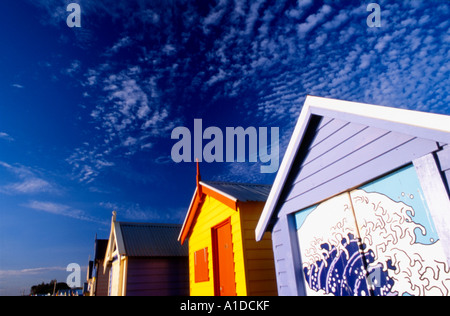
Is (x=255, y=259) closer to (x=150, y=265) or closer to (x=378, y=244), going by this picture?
(x=378, y=244)

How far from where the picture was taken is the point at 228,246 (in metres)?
7.71

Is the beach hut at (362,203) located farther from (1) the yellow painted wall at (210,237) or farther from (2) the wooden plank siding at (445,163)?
(1) the yellow painted wall at (210,237)

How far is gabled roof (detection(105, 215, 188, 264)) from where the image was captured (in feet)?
41.7

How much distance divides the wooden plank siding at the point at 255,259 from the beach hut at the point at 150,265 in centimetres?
701

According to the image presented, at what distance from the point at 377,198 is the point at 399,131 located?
83 cm

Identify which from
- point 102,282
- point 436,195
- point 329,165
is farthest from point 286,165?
point 102,282

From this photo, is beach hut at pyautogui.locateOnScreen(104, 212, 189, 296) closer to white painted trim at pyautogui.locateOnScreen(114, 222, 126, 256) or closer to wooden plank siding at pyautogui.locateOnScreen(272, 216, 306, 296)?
white painted trim at pyautogui.locateOnScreen(114, 222, 126, 256)

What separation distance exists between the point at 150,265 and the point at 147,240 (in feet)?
4.37

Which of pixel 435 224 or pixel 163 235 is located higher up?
pixel 163 235

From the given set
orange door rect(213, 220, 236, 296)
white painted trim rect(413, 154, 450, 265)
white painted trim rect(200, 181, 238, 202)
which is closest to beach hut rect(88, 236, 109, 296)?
orange door rect(213, 220, 236, 296)

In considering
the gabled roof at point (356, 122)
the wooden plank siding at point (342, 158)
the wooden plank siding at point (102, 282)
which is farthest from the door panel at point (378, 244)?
the wooden plank siding at point (102, 282)
